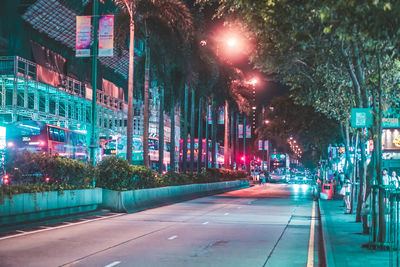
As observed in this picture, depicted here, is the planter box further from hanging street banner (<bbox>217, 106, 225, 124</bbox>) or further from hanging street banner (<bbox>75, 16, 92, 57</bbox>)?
hanging street banner (<bbox>217, 106, 225, 124</bbox>)

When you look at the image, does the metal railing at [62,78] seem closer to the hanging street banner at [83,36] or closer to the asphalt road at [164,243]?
the hanging street banner at [83,36]

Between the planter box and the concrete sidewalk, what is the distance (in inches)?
365

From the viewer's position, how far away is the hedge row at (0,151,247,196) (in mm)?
18250

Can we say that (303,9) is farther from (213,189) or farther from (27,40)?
(27,40)

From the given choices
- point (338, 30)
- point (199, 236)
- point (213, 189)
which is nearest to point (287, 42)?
point (338, 30)

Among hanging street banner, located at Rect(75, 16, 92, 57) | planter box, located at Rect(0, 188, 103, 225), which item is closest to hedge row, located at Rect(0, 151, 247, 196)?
planter box, located at Rect(0, 188, 103, 225)

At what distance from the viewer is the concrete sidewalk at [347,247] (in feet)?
34.5

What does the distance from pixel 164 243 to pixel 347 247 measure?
4548 millimetres

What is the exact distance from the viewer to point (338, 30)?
371 inches

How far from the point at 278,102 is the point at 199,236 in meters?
27.8

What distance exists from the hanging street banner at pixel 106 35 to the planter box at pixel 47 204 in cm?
622

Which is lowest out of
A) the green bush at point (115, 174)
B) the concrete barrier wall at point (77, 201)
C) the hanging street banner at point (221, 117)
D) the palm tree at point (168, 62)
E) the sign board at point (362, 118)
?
the concrete barrier wall at point (77, 201)

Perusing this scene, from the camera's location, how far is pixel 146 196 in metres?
27.2

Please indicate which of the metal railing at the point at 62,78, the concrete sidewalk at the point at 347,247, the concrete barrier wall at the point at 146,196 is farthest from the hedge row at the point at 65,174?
the metal railing at the point at 62,78
